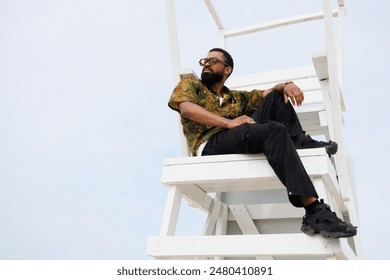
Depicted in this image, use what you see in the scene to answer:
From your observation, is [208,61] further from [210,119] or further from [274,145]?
[274,145]

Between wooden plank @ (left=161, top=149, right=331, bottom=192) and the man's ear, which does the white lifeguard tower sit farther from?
the man's ear

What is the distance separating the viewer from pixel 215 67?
1849 mm

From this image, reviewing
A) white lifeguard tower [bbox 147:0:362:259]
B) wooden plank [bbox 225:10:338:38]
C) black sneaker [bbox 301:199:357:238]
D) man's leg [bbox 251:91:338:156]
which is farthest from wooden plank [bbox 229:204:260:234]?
wooden plank [bbox 225:10:338:38]

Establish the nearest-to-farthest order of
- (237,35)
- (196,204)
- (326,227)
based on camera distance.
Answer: (326,227) → (196,204) → (237,35)

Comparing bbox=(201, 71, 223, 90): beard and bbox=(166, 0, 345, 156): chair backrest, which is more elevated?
bbox=(166, 0, 345, 156): chair backrest

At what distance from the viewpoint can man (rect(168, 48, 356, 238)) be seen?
132 centimetres

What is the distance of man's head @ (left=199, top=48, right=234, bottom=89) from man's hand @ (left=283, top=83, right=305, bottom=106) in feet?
1.01

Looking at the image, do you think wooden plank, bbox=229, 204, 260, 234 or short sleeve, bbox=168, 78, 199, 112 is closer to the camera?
short sleeve, bbox=168, 78, 199, 112
